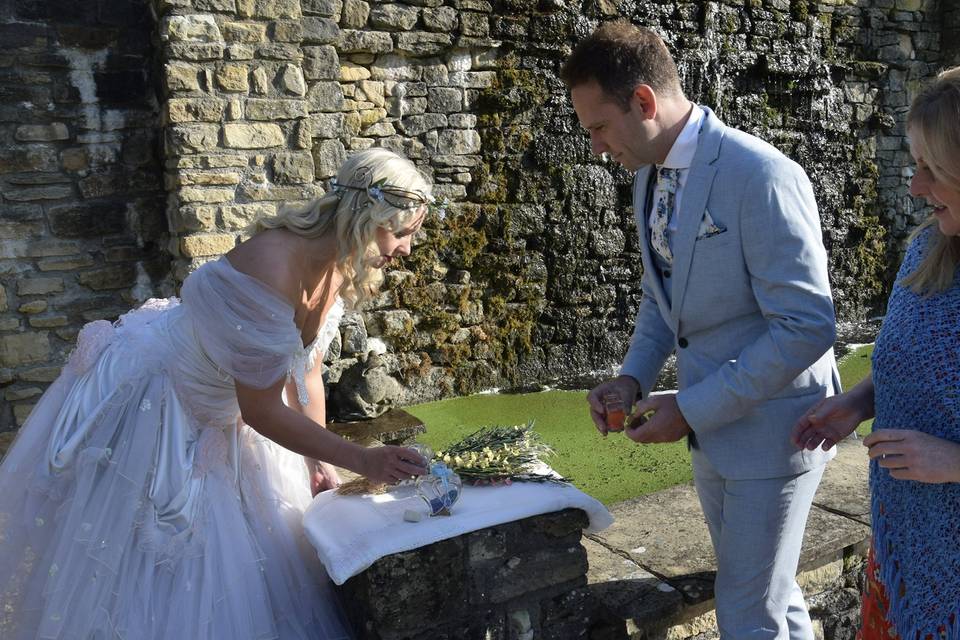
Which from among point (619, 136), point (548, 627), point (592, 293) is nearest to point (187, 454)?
point (548, 627)

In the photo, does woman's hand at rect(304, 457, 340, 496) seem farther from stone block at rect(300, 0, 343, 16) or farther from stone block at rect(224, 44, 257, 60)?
stone block at rect(300, 0, 343, 16)

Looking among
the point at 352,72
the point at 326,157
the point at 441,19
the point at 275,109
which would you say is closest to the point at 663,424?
the point at 275,109

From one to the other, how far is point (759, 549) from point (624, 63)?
3.77 feet

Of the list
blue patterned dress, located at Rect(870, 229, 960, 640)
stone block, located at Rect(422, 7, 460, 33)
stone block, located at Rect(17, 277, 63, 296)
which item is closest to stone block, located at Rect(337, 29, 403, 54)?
stone block, located at Rect(422, 7, 460, 33)

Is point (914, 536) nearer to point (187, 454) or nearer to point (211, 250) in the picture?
point (187, 454)

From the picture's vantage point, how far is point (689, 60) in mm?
6645

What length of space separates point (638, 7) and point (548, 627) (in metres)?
5.38

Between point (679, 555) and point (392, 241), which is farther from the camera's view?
point (679, 555)

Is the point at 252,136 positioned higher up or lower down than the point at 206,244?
higher up

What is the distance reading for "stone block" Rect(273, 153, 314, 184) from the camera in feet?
13.9

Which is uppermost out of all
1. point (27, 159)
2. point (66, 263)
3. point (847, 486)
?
point (27, 159)

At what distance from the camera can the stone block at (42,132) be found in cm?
410

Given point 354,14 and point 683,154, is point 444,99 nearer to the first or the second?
point 354,14

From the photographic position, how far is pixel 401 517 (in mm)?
1906
